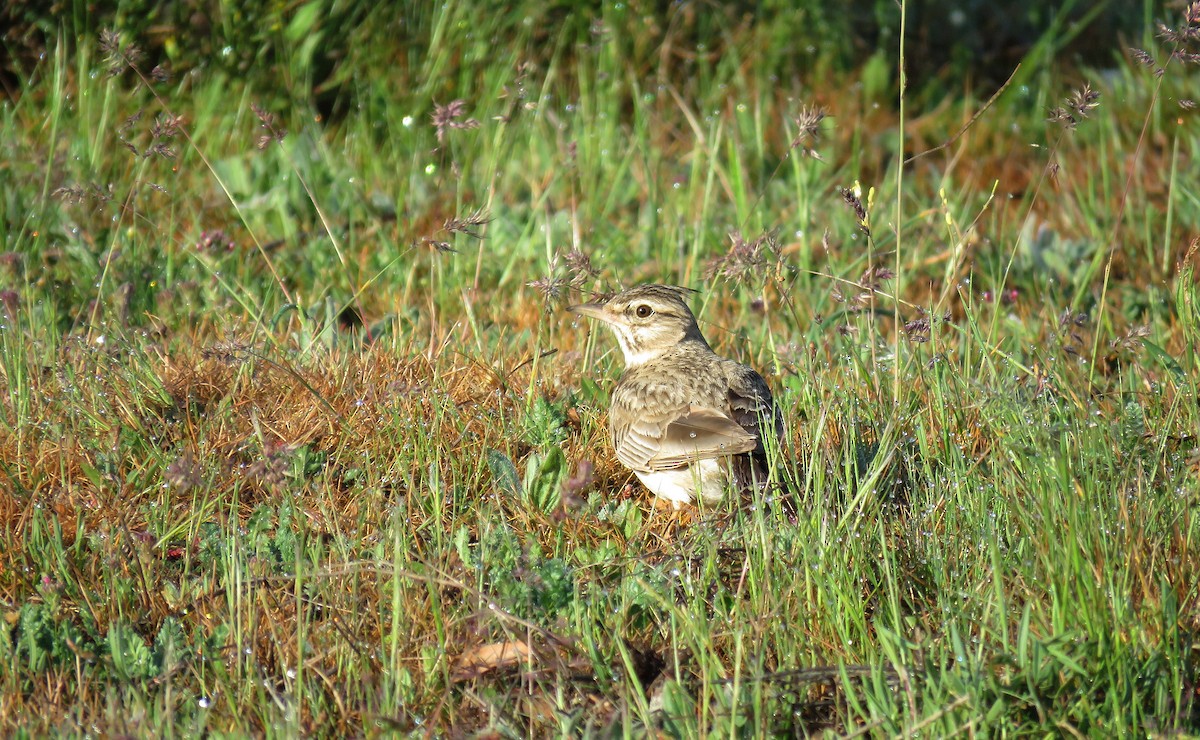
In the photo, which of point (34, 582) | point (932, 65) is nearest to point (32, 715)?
point (34, 582)

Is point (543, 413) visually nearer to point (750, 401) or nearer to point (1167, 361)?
point (750, 401)

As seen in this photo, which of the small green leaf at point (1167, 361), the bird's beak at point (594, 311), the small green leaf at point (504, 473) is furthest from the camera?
the bird's beak at point (594, 311)

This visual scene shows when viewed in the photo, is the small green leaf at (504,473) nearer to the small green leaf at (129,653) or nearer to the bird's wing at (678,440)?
the bird's wing at (678,440)

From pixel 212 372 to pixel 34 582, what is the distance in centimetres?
125

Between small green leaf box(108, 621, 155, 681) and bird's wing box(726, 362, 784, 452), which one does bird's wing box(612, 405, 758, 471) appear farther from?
small green leaf box(108, 621, 155, 681)

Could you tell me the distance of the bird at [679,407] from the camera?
174 inches

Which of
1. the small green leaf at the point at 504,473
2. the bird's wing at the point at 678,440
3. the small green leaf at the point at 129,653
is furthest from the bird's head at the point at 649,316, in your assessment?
the small green leaf at the point at 129,653

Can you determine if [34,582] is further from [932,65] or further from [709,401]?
[932,65]

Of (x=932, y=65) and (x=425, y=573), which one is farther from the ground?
(x=425, y=573)

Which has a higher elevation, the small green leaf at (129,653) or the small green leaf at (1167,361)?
the small green leaf at (129,653)

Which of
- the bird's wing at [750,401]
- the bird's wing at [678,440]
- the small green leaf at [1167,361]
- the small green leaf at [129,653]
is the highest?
the small green leaf at [129,653]

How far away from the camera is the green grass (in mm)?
3342

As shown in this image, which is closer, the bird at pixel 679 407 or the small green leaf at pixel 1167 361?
the bird at pixel 679 407

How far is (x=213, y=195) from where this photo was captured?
22.3 ft
